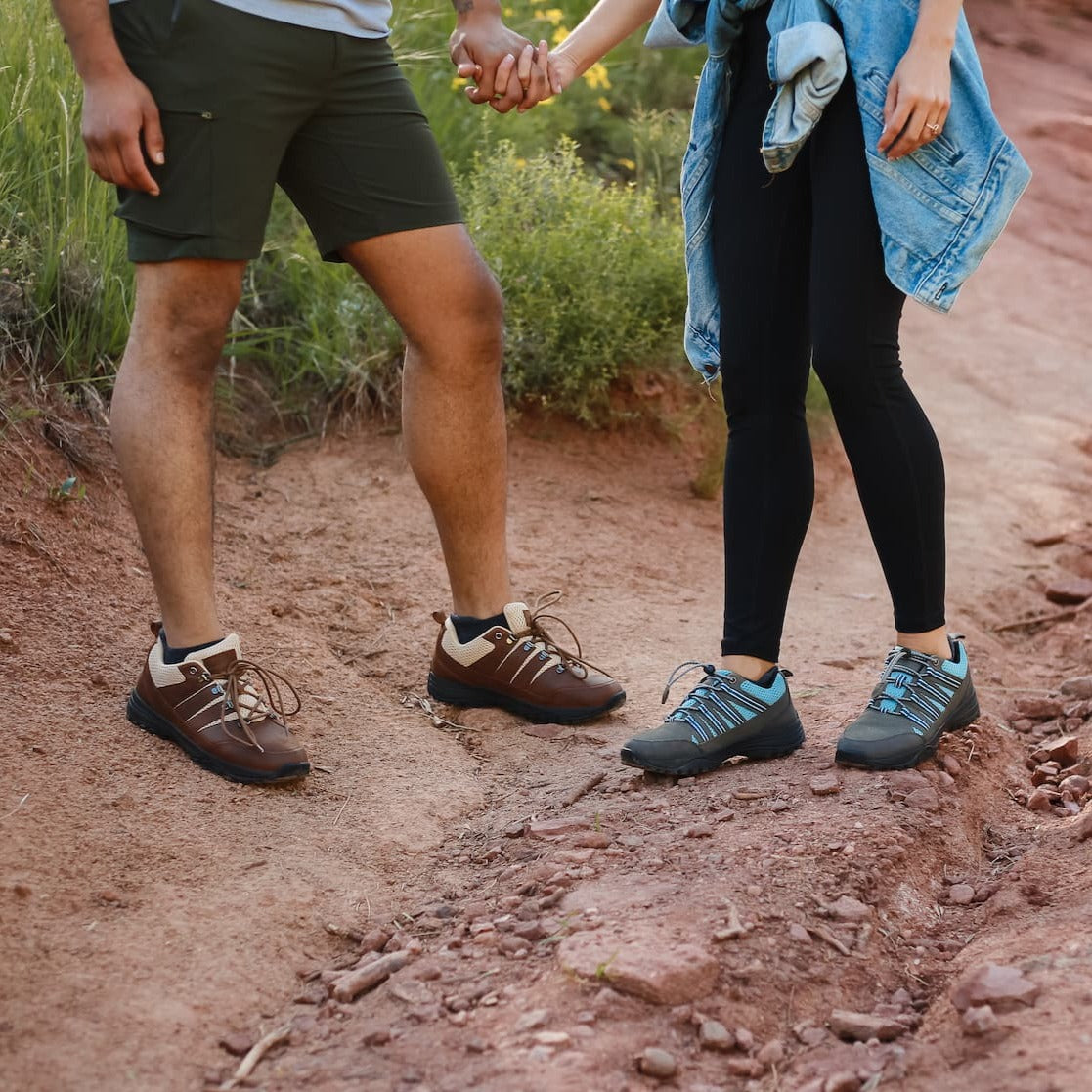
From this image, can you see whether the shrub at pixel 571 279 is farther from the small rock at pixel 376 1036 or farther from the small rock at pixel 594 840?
the small rock at pixel 376 1036

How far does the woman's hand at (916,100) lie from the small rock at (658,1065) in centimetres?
133

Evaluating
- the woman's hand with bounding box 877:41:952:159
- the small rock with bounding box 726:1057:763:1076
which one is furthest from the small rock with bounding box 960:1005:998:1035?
the woman's hand with bounding box 877:41:952:159

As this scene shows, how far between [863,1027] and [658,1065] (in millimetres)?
283

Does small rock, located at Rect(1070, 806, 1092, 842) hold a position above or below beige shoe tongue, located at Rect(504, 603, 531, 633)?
above

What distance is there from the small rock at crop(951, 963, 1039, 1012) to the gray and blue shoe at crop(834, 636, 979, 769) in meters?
0.62

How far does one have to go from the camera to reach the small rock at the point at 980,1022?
61.9 inches

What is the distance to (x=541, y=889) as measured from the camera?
2.01m

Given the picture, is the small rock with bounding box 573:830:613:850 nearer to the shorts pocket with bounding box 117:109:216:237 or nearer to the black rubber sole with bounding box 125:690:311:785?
the black rubber sole with bounding box 125:690:311:785

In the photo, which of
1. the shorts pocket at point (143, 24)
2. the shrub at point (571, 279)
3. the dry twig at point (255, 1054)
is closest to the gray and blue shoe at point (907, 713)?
the dry twig at point (255, 1054)

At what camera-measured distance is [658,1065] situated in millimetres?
1580

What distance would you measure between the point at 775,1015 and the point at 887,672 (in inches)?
31.6

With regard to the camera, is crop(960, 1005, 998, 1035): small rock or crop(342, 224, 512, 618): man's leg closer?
crop(960, 1005, 998, 1035): small rock

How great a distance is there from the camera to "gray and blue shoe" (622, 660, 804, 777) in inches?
92.2

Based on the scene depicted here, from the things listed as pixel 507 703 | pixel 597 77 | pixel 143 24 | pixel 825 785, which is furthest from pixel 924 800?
pixel 597 77
